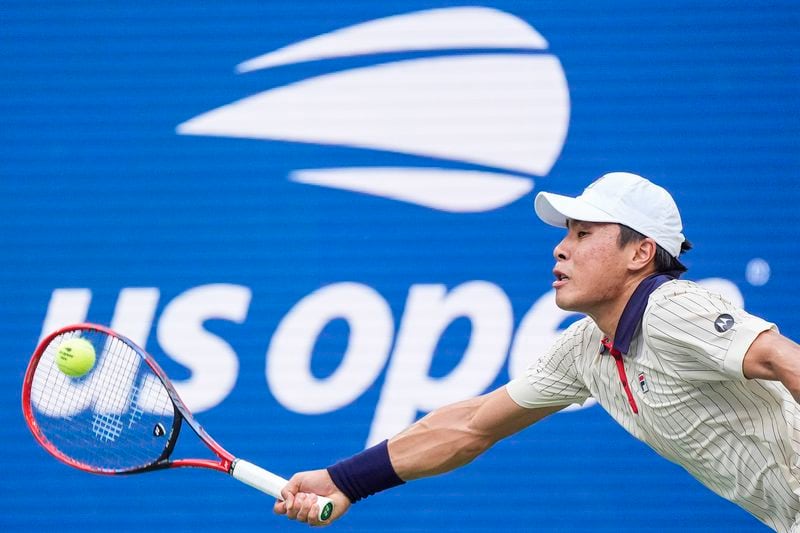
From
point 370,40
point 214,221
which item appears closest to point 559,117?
point 370,40

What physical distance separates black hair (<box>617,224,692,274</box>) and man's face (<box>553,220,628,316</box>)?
0.01m

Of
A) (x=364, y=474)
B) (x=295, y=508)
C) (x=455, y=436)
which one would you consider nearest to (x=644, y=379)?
(x=455, y=436)

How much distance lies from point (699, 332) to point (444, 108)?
2694mm

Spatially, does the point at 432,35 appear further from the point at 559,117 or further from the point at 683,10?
the point at 683,10

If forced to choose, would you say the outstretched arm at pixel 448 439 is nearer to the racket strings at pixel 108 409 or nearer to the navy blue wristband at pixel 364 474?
the navy blue wristband at pixel 364 474

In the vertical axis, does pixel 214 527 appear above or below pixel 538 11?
below

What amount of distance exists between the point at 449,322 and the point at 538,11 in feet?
4.75

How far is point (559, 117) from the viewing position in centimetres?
532

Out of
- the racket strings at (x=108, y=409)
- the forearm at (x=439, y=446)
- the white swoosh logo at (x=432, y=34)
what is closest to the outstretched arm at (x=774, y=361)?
the forearm at (x=439, y=446)

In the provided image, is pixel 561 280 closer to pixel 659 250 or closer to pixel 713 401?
pixel 659 250

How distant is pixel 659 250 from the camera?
128 inches

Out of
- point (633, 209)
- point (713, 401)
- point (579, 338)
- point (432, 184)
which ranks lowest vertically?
point (713, 401)

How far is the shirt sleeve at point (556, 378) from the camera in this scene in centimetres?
345

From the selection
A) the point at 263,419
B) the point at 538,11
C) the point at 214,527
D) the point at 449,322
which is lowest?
the point at 214,527
